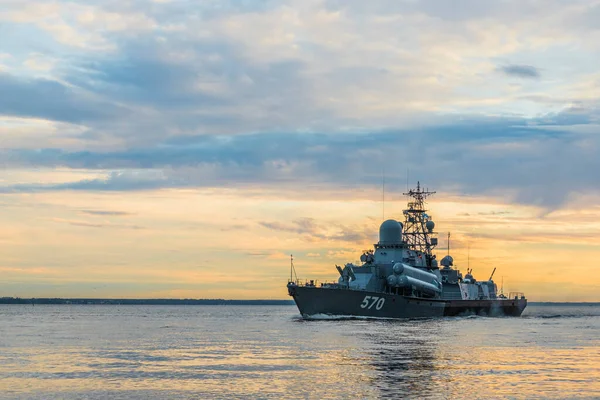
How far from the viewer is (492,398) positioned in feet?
120

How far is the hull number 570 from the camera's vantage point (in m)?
97.3

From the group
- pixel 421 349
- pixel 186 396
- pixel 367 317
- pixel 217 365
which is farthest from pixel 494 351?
pixel 367 317

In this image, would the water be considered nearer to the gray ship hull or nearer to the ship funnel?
the gray ship hull

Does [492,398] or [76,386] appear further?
[76,386]

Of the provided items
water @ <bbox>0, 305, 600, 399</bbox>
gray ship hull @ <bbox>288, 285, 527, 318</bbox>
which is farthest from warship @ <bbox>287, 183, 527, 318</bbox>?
water @ <bbox>0, 305, 600, 399</bbox>

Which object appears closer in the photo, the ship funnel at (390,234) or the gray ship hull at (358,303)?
the gray ship hull at (358,303)

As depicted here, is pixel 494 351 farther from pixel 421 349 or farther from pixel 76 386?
pixel 76 386

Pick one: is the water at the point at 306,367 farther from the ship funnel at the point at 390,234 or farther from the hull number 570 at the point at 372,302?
the ship funnel at the point at 390,234

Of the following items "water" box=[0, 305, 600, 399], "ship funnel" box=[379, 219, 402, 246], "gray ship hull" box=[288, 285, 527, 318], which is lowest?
"water" box=[0, 305, 600, 399]

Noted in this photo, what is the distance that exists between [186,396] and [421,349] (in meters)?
28.4

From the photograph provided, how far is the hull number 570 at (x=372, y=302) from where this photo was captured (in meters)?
97.3

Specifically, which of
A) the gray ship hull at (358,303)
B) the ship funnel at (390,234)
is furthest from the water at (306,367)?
the ship funnel at (390,234)

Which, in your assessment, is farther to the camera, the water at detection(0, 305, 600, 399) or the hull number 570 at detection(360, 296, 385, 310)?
the hull number 570 at detection(360, 296, 385, 310)

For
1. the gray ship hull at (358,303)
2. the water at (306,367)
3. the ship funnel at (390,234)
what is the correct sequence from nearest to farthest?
the water at (306,367) < the gray ship hull at (358,303) < the ship funnel at (390,234)
